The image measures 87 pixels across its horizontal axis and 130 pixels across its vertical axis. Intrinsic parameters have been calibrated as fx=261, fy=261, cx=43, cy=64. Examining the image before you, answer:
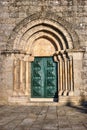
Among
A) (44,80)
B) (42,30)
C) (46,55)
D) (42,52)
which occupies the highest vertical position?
(42,30)

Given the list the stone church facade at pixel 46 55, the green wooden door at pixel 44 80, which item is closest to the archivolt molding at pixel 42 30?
the stone church facade at pixel 46 55

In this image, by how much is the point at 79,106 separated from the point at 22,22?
13.1ft

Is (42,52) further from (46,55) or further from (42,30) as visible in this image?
(42,30)

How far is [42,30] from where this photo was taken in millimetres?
10789

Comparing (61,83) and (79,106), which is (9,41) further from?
(79,106)

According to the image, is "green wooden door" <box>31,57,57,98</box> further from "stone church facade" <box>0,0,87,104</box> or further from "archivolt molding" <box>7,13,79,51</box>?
"archivolt molding" <box>7,13,79,51</box>

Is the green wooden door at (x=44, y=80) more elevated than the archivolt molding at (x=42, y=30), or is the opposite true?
the archivolt molding at (x=42, y=30)

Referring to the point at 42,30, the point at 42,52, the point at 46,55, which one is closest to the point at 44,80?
the point at 46,55

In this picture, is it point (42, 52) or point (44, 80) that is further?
point (42, 52)

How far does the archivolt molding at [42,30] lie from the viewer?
1032cm

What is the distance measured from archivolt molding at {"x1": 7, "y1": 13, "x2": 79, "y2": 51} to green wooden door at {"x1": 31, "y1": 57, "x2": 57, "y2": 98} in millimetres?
886

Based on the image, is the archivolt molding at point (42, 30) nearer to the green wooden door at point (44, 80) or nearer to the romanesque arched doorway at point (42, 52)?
the romanesque arched doorway at point (42, 52)

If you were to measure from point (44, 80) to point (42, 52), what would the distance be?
1.19m

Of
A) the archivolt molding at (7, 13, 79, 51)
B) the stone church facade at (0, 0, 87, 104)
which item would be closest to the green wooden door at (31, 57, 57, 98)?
the stone church facade at (0, 0, 87, 104)
